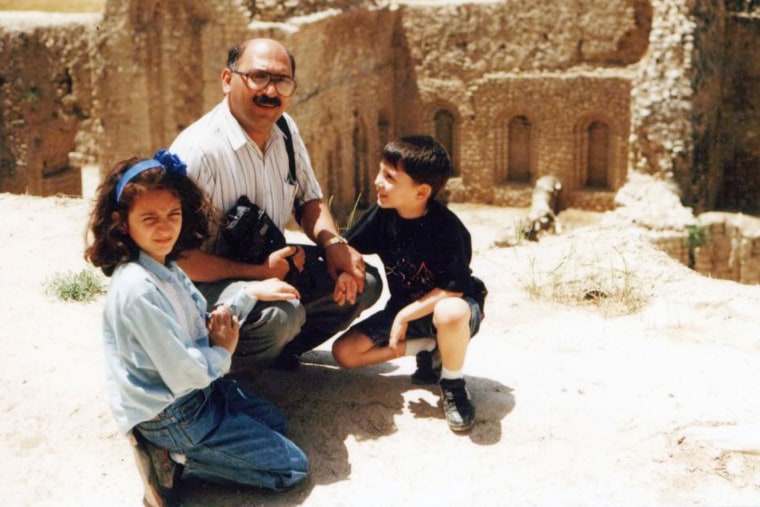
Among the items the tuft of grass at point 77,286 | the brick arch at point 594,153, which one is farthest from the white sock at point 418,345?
the brick arch at point 594,153

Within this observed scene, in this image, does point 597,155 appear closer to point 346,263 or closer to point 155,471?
point 346,263

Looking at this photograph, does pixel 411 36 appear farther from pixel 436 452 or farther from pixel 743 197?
pixel 436 452

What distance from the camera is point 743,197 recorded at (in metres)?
19.5

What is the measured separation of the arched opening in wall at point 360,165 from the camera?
870 inches

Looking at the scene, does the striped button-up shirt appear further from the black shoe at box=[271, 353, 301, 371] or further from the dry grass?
the dry grass

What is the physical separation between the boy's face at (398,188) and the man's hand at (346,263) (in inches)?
13.8

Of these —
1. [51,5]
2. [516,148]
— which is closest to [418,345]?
[516,148]

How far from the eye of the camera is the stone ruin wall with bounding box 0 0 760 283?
17891mm

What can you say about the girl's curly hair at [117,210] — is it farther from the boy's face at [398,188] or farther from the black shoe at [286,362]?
the black shoe at [286,362]

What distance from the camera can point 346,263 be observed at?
5.12m

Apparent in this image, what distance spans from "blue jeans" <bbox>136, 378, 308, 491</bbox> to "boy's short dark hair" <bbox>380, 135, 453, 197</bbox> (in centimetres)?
156

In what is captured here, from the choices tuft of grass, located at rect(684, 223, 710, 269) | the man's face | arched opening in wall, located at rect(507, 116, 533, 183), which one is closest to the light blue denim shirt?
the man's face

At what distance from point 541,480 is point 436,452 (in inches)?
22.5

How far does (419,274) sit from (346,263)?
418 mm
